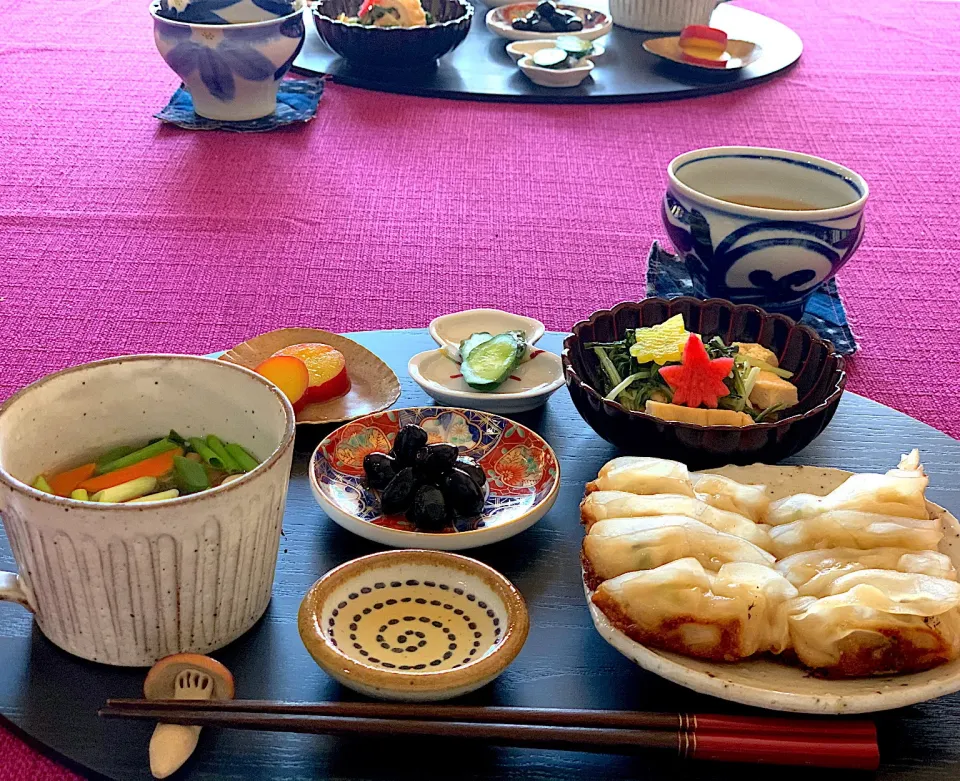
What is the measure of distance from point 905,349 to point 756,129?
927mm

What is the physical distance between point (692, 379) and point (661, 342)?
2.1 inches

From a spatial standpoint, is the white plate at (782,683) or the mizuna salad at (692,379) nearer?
the white plate at (782,683)

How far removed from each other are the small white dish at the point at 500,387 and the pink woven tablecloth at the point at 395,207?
0.67 metres

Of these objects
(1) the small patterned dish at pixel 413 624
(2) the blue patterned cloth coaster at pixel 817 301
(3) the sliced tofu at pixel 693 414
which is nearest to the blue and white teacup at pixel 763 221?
(2) the blue patterned cloth coaster at pixel 817 301

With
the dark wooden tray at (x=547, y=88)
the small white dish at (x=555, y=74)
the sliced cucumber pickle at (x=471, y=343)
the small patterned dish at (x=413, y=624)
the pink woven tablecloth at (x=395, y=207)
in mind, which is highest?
→ the small patterned dish at (x=413, y=624)

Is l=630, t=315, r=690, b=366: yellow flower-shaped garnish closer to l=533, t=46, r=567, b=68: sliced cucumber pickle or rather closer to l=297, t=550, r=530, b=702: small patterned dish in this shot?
l=297, t=550, r=530, b=702: small patterned dish

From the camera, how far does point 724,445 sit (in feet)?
2.97

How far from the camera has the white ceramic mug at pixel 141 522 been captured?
26.0 inches

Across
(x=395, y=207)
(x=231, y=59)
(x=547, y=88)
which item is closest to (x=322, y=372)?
(x=395, y=207)

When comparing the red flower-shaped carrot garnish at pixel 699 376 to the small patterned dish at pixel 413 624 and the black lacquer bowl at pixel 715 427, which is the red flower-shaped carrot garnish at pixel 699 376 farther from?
the small patterned dish at pixel 413 624

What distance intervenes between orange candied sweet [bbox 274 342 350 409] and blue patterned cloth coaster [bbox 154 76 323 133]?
58.1 inches

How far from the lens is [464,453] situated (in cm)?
96

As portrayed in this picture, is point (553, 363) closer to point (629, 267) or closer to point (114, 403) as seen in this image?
point (114, 403)

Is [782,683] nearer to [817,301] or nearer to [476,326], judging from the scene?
[476,326]
